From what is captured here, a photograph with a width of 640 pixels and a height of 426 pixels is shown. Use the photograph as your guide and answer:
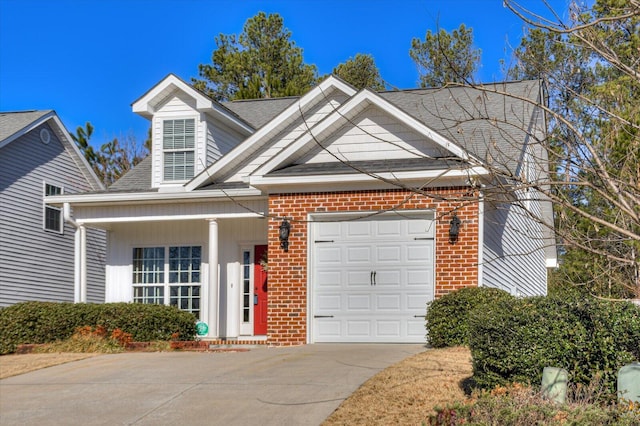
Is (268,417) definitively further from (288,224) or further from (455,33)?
(455,33)

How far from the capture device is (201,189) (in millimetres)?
18594

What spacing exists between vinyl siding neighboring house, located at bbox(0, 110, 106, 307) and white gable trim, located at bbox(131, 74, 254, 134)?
216 inches

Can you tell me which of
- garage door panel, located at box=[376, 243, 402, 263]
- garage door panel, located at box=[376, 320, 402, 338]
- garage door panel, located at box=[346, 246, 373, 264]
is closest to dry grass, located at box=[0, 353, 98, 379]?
garage door panel, located at box=[346, 246, 373, 264]

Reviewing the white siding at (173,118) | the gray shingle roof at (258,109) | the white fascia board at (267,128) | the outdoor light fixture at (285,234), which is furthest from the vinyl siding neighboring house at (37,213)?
the outdoor light fixture at (285,234)

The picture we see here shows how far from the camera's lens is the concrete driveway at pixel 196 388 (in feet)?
32.9

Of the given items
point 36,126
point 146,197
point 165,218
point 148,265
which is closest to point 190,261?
point 148,265

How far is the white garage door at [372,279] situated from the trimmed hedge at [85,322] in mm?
2928

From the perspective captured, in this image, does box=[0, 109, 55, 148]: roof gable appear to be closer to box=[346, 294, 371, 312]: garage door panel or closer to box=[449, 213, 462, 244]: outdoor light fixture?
box=[346, 294, 371, 312]: garage door panel

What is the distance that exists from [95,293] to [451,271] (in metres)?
15.0

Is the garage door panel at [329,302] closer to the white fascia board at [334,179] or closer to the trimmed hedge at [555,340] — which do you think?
the white fascia board at [334,179]

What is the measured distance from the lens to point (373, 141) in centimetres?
1659

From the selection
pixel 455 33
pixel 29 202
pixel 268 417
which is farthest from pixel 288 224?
pixel 455 33

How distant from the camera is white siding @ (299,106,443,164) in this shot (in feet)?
53.5

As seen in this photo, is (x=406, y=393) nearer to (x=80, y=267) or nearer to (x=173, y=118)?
(x=80, y=267)
